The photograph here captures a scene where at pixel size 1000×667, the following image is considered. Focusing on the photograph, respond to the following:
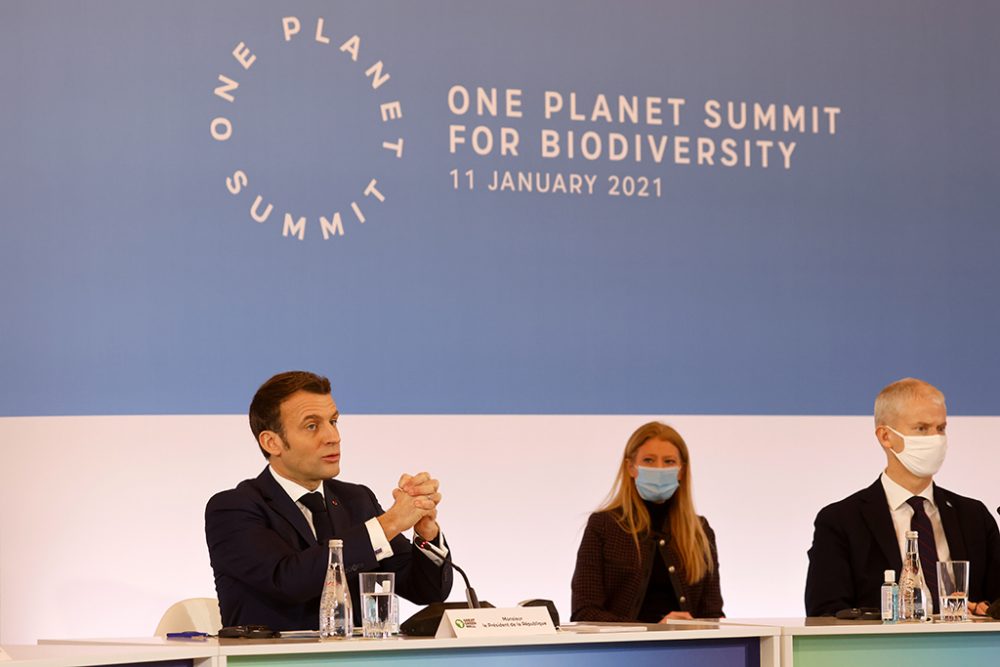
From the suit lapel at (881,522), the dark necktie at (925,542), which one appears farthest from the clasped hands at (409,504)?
the dark necktie at (925,542)

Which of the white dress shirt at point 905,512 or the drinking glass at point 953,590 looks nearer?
the drinking glass at point 953,590

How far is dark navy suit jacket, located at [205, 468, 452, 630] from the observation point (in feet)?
11.4

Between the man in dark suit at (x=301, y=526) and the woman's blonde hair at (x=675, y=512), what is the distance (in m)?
1.00

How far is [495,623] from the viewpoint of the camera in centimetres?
319

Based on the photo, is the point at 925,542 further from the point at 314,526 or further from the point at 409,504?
the point at 314,526

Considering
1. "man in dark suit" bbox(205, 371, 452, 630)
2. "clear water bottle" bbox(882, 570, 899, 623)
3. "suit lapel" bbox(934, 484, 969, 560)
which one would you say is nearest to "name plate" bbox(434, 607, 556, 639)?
"man in dark suit" bbox(205, 371, 452, 630)

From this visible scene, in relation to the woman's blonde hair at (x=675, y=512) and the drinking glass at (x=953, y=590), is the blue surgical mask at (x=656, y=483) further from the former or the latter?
the drinking glass at (x=953, y=590)

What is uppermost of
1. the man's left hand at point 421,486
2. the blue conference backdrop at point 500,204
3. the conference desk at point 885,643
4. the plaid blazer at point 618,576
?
the blue conference backdrop at point 500,204

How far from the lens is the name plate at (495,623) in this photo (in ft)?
10.3

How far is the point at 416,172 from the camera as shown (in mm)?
5117

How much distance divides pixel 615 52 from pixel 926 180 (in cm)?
131

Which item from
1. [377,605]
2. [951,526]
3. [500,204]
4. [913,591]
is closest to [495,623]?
[377,605]

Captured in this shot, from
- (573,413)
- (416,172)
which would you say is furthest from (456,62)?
(573,413)

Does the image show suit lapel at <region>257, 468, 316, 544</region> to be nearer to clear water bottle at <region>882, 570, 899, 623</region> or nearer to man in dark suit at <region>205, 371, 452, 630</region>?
man in dark suit at <region>205, 371, 452, 630</region>
